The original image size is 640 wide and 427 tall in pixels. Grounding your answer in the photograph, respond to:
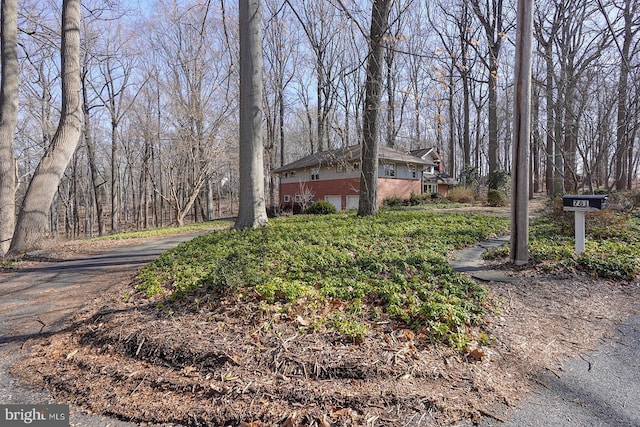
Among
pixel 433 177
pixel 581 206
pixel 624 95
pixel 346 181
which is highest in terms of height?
pixel 624 95

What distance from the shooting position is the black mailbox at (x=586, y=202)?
4621 mm

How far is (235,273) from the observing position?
11.2 ft

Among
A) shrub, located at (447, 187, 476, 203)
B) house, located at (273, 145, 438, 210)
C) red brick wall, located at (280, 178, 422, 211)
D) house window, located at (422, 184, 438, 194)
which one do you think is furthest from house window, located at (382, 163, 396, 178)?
house window, located at (422, 184, 438, 194)

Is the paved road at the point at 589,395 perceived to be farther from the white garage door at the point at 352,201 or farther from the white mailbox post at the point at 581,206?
the white garage door at the point at 352,201

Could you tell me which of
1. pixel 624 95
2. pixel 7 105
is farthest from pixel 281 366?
pixel 624 95

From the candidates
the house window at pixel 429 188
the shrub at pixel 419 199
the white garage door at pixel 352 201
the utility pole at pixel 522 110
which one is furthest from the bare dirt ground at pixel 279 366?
the house window at pixel 429 188

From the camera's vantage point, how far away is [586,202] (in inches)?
185

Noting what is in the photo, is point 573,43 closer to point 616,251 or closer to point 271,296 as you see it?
point 616,251

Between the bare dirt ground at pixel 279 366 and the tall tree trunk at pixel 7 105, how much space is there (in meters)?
6.69

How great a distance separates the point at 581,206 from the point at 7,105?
11839 millimetres

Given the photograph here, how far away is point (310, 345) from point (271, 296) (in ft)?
2.58

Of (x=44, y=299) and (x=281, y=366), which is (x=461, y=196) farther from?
(x=44, y=299)

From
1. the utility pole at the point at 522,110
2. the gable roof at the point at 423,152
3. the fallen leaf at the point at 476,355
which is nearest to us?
the fallen leaf at the point at 476,355

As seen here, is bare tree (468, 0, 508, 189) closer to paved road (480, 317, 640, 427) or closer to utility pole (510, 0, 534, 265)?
utility pole (510, 0, 534, 265)
